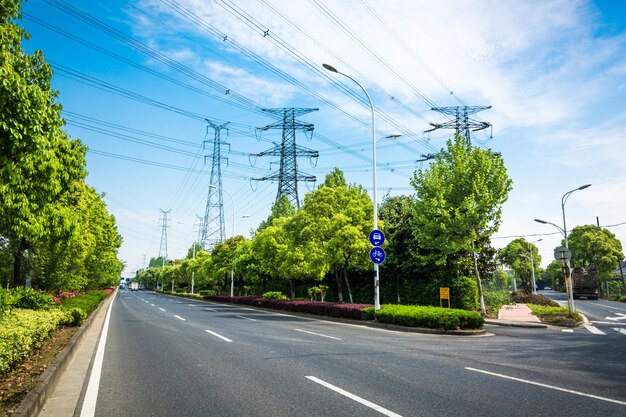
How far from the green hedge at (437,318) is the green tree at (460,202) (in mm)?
7337

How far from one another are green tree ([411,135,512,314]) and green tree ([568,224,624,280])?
129 feet

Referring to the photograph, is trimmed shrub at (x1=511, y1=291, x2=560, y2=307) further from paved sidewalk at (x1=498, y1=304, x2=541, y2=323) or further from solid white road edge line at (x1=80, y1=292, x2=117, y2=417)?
solid white road edge line at (x1=80, y1=292, x2=117, y2=417)

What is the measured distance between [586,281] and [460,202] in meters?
40.0

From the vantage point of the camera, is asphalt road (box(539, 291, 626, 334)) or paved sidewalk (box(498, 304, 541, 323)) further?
paved sidewalk (box(498, 304, 541, 323))

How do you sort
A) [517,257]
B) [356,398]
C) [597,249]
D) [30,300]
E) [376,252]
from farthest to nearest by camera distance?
[517,257], [597,249], [376,252], [30,300], [356,398]

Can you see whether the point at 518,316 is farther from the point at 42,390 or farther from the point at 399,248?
the point at 42,390

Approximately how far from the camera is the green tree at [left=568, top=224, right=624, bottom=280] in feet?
174

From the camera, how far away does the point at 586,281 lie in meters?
51.8

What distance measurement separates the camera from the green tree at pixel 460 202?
74.6 ft

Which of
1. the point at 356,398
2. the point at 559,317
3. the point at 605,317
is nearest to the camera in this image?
the point at 356,398

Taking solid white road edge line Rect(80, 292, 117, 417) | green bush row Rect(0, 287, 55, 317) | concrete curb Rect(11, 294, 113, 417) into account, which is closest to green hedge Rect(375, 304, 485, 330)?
solid white road edge line Rect(80, 292, 117, 417)

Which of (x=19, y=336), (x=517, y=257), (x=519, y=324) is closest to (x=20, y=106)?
(x=19, y=336)

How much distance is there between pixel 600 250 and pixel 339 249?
47.6 m

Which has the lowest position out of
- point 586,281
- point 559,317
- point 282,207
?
point 559,317
